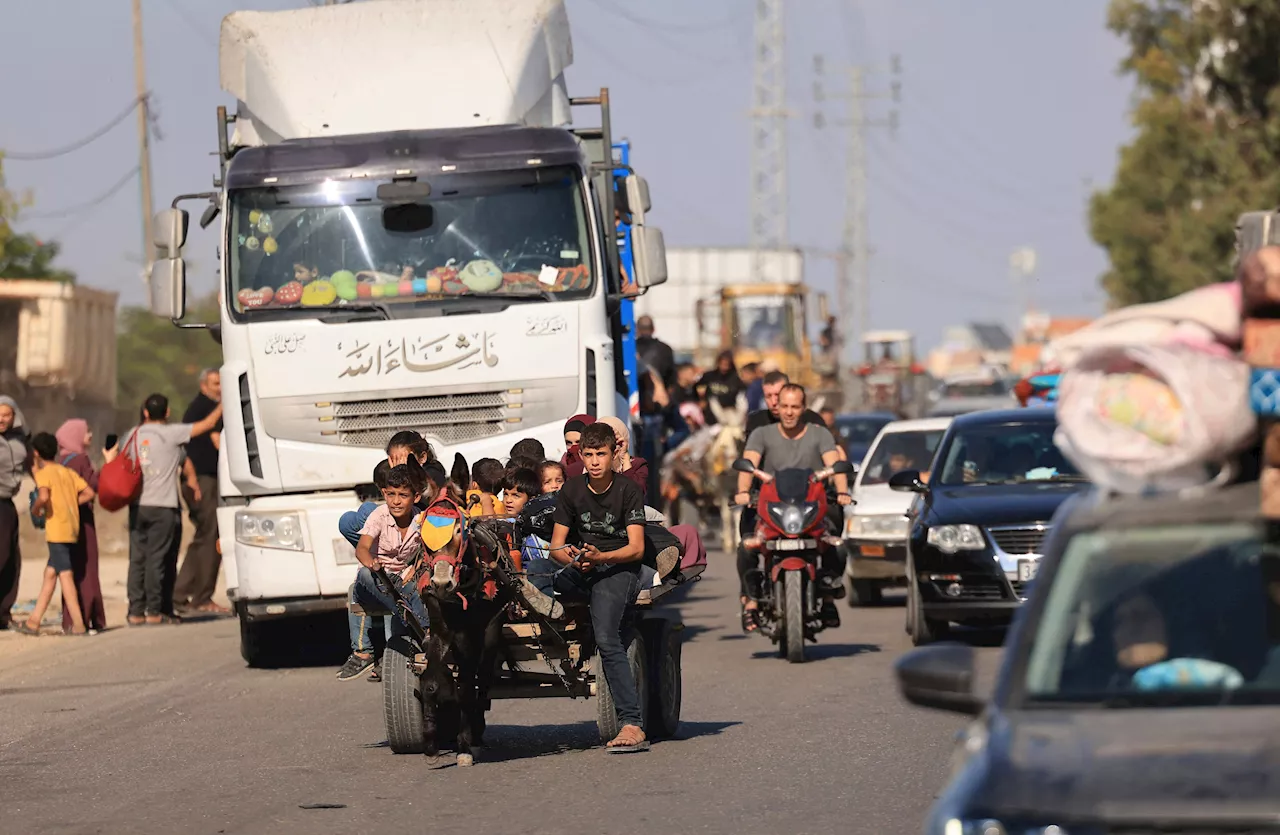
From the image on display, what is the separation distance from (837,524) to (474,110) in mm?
Result: 3979

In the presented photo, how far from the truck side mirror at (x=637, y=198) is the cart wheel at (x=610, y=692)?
5.36 meters

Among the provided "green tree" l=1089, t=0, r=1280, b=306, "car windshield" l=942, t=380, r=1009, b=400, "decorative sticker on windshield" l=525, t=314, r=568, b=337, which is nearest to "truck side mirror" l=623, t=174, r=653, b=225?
"decorative sticker on windshield" l=525, t=314, r=568, b=337

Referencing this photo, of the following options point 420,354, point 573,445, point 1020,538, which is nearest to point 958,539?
point 1020,538

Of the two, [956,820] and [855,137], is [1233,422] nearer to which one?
[956,820]

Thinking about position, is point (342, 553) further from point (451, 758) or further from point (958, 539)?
point (451, 758)

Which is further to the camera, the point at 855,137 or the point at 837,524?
the point at 855,137

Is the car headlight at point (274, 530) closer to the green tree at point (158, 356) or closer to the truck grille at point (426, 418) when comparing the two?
the truck grille at point (426, 418)

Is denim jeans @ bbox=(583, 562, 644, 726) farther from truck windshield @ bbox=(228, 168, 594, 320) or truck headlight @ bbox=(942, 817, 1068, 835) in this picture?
truck headlight @ bbox=(942, 817, 1068, 835)

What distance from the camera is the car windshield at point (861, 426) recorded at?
103ft

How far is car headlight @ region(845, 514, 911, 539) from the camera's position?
64.7 feet

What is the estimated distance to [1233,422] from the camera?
18.9ft

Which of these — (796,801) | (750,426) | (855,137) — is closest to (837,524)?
(750,426)

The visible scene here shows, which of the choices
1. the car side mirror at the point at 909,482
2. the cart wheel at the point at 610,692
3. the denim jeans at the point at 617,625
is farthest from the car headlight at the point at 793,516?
the denim jeans at the point at 617,625

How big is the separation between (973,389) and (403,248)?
151 ft
